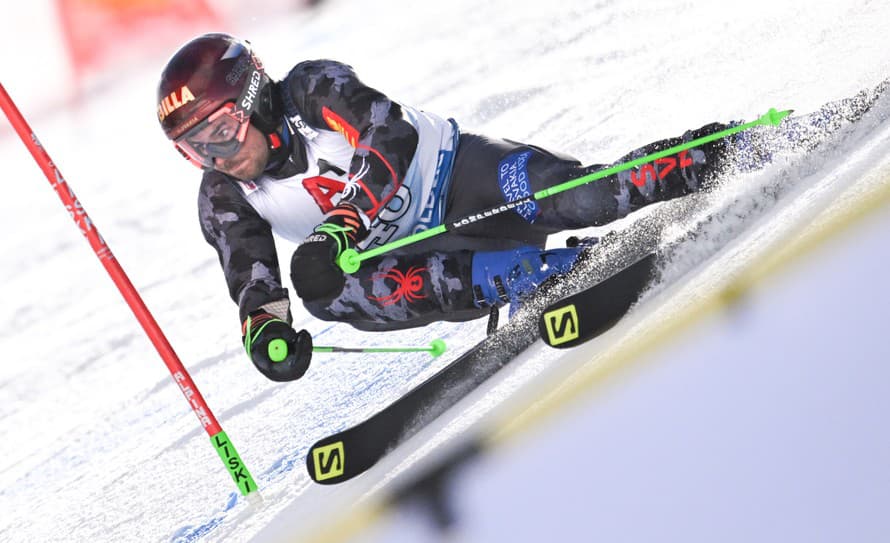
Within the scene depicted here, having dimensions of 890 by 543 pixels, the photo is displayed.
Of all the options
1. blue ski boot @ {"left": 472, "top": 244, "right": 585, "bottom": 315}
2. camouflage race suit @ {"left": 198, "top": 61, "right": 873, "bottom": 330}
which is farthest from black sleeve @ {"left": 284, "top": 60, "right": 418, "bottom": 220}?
blue ski boot @ {"left": 472, "top": 244, "right": 585, "bottom": 315}

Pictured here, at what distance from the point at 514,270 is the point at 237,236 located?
85 centimetres

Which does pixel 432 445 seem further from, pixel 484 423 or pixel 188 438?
pixel 188 438

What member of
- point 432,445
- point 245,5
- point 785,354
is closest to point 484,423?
point 432,445

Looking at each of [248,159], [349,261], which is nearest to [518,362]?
[349,261]

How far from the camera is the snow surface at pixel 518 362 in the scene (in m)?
1.69

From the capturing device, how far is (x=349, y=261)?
2.66 m

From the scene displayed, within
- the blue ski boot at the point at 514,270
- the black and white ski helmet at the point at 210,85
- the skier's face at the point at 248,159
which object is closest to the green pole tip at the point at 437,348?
the blue ski boot at the point at 514,270

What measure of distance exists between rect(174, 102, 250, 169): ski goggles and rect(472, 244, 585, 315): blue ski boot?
2.43 ft

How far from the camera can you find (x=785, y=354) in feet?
5.99

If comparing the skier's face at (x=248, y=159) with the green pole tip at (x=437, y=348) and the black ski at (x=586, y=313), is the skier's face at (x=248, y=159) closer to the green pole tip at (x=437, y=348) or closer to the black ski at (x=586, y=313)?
the green pole tip at (x=437, y=348)

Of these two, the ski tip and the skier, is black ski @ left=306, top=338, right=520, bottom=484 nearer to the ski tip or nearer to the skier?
the skier

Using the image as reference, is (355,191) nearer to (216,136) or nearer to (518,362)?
(216,136)

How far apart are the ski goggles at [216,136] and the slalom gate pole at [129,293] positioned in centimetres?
33

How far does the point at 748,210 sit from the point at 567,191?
20.0 inches
